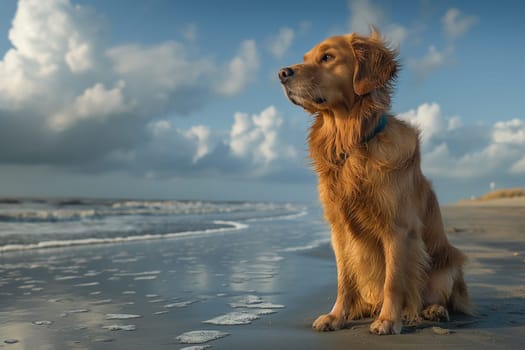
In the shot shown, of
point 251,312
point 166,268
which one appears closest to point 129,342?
point 251,312

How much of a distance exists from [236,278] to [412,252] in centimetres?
260

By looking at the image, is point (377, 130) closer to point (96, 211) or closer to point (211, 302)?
point (211, 302)

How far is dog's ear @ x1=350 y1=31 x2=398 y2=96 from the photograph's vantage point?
3041mm

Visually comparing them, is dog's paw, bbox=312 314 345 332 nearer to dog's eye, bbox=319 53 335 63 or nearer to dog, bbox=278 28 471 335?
dog, bbox=278 28 471 335

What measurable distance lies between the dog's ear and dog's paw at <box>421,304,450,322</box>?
150 cm

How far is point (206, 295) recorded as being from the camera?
→ 4395mm

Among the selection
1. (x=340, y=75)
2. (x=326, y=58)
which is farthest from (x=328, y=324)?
(x=326, y=58)

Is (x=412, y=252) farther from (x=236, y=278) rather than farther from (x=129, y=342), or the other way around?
(x=236, y=278)

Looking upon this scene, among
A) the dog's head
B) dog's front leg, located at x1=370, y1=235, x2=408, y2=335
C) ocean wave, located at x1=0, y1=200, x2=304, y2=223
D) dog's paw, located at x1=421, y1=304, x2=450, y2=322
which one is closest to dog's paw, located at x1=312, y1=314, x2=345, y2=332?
dog's front leg, located at x1=370, y1=235, x2=408, y2=335

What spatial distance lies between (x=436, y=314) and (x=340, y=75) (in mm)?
1693

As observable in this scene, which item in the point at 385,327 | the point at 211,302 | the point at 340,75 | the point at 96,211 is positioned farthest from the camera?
the point at 96,211

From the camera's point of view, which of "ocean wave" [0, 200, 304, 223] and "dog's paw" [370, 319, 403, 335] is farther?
"ocean wave" [0, 200, 304, 223]

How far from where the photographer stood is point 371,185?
300 cm

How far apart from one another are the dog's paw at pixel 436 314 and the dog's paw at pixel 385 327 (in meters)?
0.40
